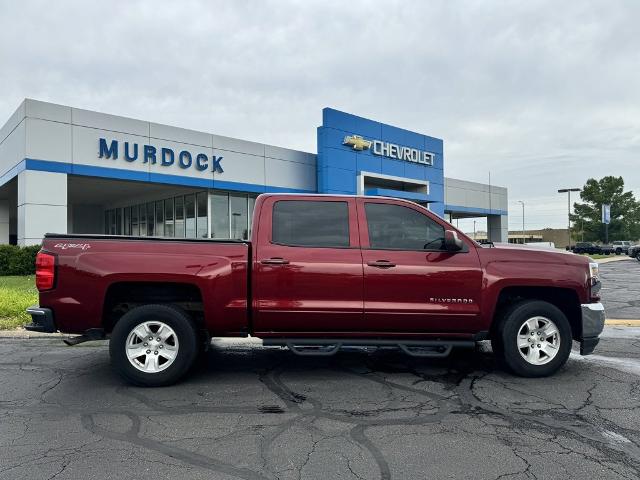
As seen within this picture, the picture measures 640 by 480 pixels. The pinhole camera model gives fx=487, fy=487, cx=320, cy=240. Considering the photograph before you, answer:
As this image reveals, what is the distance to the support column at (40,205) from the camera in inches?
684

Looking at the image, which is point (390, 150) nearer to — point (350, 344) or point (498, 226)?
point (498, 226)

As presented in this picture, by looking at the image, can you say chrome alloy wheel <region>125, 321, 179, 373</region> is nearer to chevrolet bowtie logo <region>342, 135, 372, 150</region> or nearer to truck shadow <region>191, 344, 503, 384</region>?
truck shadow <region>191, 344, 503, 384</region>

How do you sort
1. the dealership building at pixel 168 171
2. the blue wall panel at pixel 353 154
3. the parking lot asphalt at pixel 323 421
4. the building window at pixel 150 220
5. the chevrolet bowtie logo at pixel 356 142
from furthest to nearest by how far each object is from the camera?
the building window at pixel 150 220 < the chevrolet bowtie logo at pixel 356 142 < the blue wall panel at pixel 353 154 < the dealership building at pixel 168 171 < the parking lot asphalt at pixel 323 421

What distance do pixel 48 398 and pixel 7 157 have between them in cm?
1878

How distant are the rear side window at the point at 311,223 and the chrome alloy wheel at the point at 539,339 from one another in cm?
220

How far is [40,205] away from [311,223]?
1588 centimetres

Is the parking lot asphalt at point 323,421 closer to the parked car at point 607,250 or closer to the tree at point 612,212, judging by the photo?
the parked car at point 607,250

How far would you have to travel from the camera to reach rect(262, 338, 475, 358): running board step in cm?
517

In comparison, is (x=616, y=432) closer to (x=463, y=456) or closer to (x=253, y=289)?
(x=463, y=456)

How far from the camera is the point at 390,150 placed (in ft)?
96.2

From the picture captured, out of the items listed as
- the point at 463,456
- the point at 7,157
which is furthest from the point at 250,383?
the point at 7,157

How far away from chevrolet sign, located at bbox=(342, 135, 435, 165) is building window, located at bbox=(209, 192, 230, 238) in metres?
7.26

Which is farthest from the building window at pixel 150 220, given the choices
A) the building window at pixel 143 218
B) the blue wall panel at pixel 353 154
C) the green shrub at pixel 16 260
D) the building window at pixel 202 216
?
the green shrub at pixel 16 260

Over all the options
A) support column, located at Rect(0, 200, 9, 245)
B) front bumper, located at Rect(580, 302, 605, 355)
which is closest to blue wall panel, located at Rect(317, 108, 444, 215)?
support column, located at Rect(0, 200, 9, 245)
